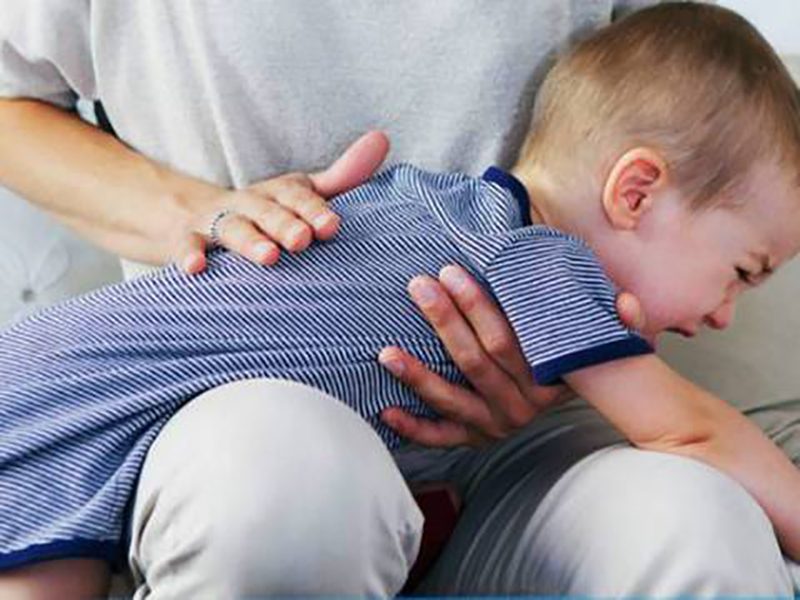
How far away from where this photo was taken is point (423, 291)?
0.90m

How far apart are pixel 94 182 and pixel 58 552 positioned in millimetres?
399

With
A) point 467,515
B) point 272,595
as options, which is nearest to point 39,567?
point 272,595

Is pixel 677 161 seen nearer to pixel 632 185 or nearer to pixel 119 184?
pixel 632 185

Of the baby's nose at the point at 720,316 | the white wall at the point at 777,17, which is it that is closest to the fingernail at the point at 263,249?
the baby's nose at the point at 720,316

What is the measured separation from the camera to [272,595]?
726 mm

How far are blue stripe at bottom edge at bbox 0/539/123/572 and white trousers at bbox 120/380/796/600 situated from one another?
2 centimetres

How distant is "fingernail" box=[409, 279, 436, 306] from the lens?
898mm

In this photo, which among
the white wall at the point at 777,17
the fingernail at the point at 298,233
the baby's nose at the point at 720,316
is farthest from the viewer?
the white wall at the point at 777,17

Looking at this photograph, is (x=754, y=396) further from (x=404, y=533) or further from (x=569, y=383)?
(x=404, y=533)

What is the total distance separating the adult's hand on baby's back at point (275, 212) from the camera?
0.92 metres

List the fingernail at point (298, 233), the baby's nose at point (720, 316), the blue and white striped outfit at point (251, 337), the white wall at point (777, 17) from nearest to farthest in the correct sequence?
the blue and white striped outfit at point (251, 337), the fingernail at point (298, 233), the baby's nose at point (720, 316), the white wall at point (777, 17)

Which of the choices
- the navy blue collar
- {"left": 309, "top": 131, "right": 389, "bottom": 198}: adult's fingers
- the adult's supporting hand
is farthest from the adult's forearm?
the navy blue collar

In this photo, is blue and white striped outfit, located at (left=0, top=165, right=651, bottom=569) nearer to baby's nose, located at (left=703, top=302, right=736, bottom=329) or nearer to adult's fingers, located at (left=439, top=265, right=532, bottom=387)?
adult's fingers, located at (left=439, top=265, right=532, bottom=387)

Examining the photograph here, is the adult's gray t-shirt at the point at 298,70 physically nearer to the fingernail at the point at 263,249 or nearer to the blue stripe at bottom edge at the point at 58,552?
the fingernail at the point at 263,249
